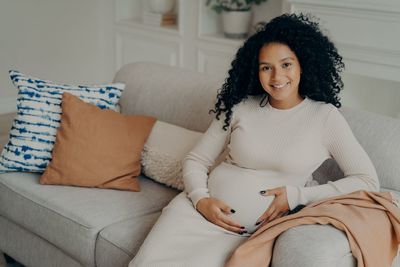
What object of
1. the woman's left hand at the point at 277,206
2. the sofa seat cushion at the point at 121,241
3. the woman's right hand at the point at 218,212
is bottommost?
the sofa seat cushion at the point at 121,241

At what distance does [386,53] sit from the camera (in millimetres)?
3451

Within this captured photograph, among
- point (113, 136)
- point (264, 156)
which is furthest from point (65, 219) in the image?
point (264, 156)

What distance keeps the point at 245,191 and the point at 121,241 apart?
432mm

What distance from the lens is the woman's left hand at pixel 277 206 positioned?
1.95m

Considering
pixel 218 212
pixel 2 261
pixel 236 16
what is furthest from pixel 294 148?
pixel 236 16

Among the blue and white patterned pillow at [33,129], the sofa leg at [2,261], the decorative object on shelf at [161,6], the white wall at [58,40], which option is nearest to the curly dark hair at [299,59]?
the blue and white patterned pillow at [33,129]

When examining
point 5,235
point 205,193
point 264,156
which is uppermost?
point 264,156

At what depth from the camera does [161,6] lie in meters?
4.79

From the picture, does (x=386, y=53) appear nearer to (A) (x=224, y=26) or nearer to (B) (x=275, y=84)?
(A) (x=224, y=26)

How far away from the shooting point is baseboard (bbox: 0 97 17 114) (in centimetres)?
496

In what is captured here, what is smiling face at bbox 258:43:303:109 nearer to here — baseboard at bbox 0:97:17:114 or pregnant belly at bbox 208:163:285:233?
pregnant belly at bbox 208:163:285:233

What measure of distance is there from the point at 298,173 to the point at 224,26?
260 cm

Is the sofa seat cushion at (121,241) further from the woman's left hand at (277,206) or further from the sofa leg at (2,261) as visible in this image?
the sofa leg at (2,261)

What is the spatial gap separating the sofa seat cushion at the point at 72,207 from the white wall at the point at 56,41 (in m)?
2.54
